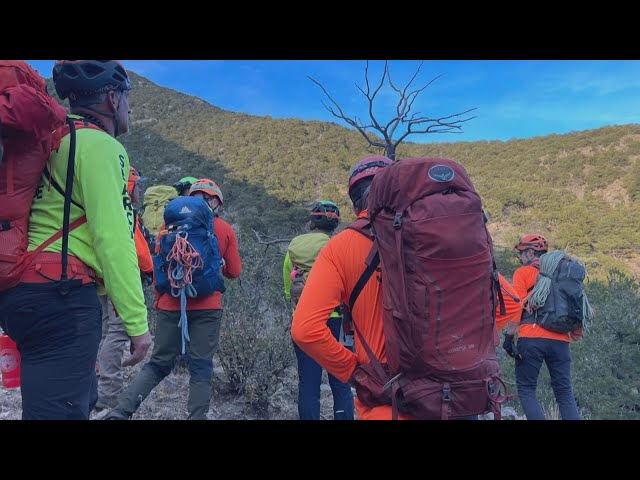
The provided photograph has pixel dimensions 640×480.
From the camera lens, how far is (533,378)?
16.1 feet

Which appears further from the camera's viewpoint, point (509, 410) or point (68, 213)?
point (509, 410)

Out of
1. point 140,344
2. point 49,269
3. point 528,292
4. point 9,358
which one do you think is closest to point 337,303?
point 140,344

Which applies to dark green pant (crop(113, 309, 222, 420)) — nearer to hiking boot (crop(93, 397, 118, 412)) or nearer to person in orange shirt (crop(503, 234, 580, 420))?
hiking boot (crop(93, 397, 118, 412))

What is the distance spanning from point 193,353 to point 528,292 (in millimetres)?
3452

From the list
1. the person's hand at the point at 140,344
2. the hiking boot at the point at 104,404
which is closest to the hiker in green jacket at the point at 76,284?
the person's hand at the point at 140,344

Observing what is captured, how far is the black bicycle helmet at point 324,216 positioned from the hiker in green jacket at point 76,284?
224 cm

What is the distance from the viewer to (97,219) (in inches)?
73.5

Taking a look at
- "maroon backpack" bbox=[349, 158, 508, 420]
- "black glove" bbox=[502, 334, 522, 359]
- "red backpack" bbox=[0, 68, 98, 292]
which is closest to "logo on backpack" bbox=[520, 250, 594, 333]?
"black glove" bbox=[502, 334, 522, 359]

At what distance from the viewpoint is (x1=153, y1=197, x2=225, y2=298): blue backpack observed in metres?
3.51

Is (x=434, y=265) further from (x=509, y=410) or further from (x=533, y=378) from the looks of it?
(x=509, y=410)

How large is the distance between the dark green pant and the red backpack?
1.96 m

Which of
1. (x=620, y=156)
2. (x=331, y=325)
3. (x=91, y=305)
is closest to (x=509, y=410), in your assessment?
(x=331, y=325)

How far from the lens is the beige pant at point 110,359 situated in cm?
409

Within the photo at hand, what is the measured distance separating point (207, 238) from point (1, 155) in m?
2.09
